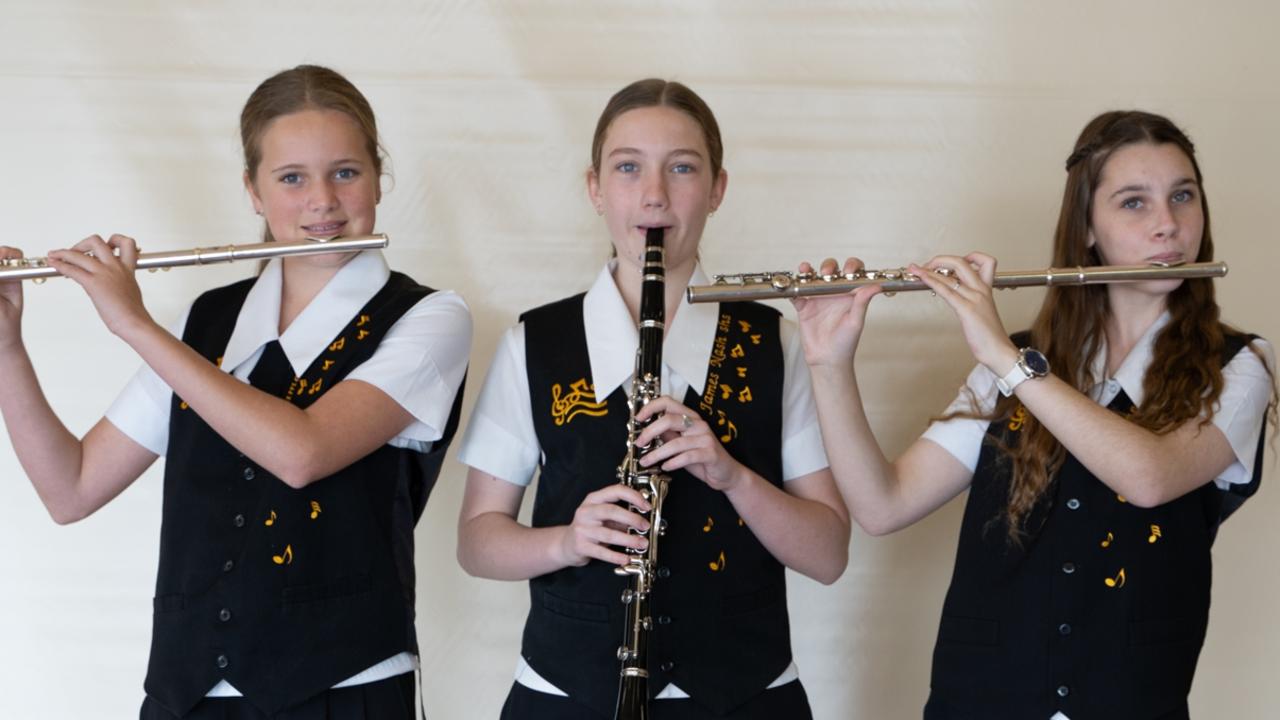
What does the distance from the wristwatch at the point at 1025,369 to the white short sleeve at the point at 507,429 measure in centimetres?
63

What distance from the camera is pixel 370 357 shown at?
189 centimetres

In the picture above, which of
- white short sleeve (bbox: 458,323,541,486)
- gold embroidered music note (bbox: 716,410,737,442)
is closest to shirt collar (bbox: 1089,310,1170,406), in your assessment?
gold embroidered music note (bbox: 716,410,737,442)

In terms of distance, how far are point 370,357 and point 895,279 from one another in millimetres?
721

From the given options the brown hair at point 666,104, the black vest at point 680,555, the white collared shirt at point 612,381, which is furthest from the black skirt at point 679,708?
the brown hair at point 666,104

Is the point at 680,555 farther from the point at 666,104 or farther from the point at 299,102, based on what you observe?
the point at 299,102

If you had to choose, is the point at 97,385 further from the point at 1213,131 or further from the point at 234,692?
the point at 1213,131

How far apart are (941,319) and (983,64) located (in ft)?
1.65

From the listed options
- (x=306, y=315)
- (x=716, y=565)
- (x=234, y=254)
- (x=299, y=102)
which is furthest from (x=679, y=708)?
(x=299, y=102)

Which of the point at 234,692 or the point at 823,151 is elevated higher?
the point at 823,151

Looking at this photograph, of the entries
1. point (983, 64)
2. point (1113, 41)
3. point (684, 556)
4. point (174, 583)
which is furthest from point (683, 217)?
point (1113, 41)

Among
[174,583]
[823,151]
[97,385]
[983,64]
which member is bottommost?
[174,583]

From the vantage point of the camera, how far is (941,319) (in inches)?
105

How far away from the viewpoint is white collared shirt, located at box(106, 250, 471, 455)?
1.86 metres

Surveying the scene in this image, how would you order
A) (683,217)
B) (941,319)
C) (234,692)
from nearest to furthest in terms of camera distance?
1. (234,692)
2. (683,217)
3. (941,319)
